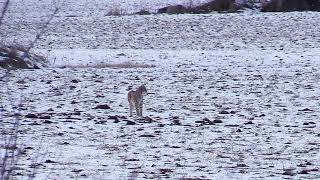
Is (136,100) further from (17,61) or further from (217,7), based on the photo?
(217,7)

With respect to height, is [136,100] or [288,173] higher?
[288,173]

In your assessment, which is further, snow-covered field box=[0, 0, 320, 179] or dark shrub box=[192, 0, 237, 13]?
dark shrub box=[192, 0, 237, 13]

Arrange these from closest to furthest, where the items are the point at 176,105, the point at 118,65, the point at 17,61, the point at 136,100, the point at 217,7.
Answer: the point at 136,100
the point at 176,105
the point at 17,61
the point at 118,65
the point at 217,7

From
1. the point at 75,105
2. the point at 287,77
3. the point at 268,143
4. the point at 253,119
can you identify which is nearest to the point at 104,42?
the point at 287,77

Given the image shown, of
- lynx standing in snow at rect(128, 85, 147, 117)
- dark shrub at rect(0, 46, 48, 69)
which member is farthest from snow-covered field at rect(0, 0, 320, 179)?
dark shrub at rect(0, 46, 48, 69)

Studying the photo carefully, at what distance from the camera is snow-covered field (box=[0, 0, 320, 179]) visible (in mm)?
7387

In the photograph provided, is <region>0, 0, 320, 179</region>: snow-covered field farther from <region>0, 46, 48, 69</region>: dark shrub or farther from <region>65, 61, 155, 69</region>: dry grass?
<region>0, 46, 48, 69</region>: dark shrub

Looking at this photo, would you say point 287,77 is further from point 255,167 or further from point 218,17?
point 218,17

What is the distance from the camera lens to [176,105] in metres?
12.4

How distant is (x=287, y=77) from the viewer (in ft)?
54.2

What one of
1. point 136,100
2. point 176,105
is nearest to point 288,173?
point 136,100

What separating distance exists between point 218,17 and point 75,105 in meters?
20.8

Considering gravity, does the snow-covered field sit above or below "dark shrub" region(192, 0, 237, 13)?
above

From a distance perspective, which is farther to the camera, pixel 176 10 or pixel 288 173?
pixel 176 10
